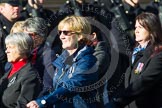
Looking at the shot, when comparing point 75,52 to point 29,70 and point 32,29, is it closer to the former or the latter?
point 29,70

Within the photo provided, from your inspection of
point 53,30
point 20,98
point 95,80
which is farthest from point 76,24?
point 53,30

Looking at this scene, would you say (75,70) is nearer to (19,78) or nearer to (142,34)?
(19,78)

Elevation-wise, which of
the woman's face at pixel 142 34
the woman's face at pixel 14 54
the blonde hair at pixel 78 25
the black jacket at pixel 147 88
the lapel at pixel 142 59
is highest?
the blonde hair at pixel 78 25

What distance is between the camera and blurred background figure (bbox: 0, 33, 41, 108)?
16.2ft

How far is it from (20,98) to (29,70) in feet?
0.97

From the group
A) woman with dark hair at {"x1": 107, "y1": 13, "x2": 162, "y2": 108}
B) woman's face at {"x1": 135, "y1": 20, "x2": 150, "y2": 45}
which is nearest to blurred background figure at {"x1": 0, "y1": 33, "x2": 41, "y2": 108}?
woman with dark hair at {"x1": 107, "y1": 13, "x2": 162, "y2": 108}

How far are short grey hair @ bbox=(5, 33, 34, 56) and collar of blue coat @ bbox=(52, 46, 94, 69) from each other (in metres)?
0.34

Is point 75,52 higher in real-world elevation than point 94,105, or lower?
higher

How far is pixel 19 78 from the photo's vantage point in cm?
504

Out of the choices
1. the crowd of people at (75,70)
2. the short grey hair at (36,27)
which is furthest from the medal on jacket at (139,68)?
the short grey hair at (36,27)

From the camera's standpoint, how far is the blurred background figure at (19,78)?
4.94 metres

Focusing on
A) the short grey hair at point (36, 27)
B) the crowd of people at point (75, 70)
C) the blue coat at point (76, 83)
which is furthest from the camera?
the short grey hair at point (36, 27)

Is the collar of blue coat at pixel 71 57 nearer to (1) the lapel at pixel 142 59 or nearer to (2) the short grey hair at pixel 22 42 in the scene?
(2) the short grey hair at pixel 22 42

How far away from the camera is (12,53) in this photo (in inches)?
204
